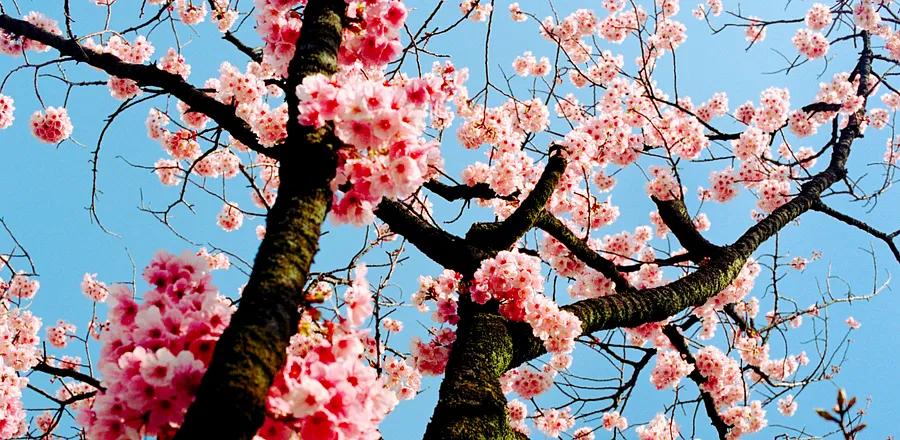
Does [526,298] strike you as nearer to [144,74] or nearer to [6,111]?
[144,74]

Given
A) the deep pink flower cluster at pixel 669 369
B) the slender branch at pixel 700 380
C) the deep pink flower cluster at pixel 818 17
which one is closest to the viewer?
the slender branch at pixel 700 380

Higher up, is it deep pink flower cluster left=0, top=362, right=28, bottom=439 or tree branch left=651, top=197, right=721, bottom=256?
tree branch left=651, top=197, right=721, bottom=256

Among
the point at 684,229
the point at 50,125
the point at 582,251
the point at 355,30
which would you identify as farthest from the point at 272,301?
the point at 50,125

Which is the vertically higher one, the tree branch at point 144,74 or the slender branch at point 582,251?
the slender branch at point 582,251

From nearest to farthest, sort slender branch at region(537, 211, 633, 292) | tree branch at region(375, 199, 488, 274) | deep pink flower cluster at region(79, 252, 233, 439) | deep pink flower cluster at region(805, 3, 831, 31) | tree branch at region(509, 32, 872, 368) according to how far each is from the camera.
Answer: deep pink flower cluster at region(79, 252, 233, 439) < tree branch at region(509, 32, 872, 368) < tree branch at region(375, 199, 488, 274) < slender branch at region(537, 211, 633, 292) < deep pink flower cluster at region(805, 3, 831, 31)

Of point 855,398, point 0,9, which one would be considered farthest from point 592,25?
point 855,398

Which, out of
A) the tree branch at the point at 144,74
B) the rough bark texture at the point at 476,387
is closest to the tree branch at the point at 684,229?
the rough bark texture at the point at 476,387

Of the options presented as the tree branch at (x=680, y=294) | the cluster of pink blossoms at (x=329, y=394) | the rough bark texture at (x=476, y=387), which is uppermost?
the tree branch at (x=680, y=294)

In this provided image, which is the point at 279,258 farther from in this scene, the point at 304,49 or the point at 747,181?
the point at 747,181

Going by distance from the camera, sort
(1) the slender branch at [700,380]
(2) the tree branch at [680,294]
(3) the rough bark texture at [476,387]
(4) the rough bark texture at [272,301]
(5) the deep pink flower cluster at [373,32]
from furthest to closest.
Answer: (1) the slender branch at [700,380]
(2) the tree branch at [680,294]
(5) the deep pink flower cluster at [373,32]
(3) the rough bark texture at [476,387]
(4) the rough bark texture at [272,301]

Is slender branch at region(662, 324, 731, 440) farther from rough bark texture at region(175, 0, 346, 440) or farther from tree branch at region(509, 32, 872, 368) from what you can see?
rough bark texture at region(175, 0, 346, 440)

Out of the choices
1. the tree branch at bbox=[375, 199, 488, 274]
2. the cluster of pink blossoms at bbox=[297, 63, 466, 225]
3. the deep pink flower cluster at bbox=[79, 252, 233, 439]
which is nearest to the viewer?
the deep pink flower cluster at bbox=[79, 252, 233, 439]

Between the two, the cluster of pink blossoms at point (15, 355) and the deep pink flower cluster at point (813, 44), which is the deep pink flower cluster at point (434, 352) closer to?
the cluster of pink blossoms at point (15, 355)

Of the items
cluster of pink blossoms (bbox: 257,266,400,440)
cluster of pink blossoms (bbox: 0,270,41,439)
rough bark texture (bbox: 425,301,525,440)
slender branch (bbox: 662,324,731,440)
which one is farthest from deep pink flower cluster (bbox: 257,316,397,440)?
slender branch (bbox: 662,324,731,440)
